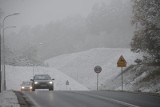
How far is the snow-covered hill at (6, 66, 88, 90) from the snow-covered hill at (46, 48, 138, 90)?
367 centimetres

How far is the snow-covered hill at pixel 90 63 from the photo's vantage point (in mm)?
88450

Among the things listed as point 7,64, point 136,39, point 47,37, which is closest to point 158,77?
point 136,39

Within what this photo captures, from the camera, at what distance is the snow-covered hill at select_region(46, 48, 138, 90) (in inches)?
3482

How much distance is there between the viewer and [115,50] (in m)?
107

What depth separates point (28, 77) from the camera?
8531cm

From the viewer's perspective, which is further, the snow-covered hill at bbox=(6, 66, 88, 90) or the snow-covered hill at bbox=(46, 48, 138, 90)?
the snow-covered hill at bbox=(46, 48, 138, 90)

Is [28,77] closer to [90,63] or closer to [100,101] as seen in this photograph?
[90,63]

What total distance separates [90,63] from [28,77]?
2151 cm

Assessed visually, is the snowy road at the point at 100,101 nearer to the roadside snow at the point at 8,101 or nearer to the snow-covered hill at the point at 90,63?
the roadside snow at the point at 8,101

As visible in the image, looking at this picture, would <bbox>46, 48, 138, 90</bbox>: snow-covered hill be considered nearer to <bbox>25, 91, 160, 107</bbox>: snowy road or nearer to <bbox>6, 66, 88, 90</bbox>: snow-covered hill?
<bbox>6, 66, 88, 90</bbox>: snow-covered hill

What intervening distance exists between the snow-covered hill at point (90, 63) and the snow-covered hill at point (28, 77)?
3675 mm

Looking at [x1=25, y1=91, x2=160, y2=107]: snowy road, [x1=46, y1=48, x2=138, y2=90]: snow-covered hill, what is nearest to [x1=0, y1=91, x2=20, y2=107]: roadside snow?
[x1=25, y1=91, x2=160, y2=107]: snowy road

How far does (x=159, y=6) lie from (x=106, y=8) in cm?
9793

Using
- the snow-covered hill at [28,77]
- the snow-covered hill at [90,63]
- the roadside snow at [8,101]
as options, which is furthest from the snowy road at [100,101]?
the snow-covered hill at [90,63]
